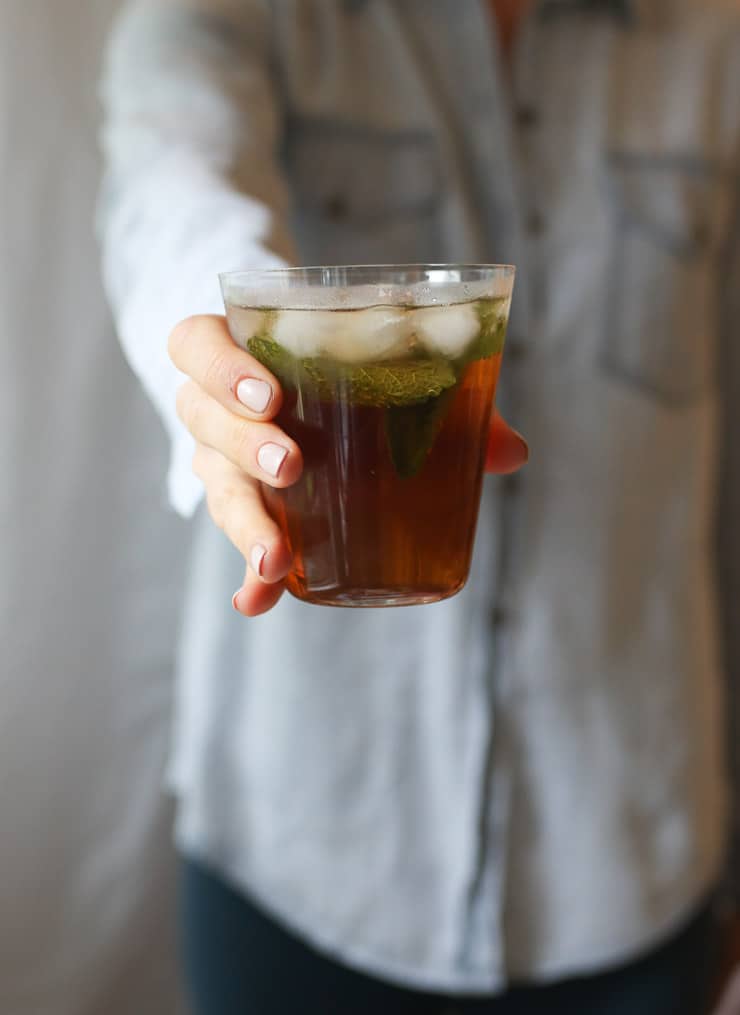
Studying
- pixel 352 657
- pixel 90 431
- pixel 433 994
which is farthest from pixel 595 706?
pixel 90 431

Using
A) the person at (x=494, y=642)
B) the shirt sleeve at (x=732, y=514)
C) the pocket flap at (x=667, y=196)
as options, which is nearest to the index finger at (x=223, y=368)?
the person at (x=494, y=642)

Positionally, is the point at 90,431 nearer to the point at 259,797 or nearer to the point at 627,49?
the point at 259,797

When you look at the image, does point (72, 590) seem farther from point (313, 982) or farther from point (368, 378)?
point (368, 378)

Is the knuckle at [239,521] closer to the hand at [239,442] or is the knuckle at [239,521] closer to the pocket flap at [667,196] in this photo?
the hand at [239,442]

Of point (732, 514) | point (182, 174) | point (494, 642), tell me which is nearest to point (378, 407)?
point (182, 174)

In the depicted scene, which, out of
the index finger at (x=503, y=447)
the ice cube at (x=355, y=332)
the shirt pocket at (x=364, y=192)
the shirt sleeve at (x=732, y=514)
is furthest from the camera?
the shirt sleeve at (x=732, y=514)

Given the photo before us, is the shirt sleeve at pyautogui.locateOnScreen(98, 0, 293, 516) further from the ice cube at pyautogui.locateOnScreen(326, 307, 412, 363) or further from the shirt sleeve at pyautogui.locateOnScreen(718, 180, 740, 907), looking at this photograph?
the shirt sleeve at pyautogui.locateOnScreen(718, 180, 740, 907)

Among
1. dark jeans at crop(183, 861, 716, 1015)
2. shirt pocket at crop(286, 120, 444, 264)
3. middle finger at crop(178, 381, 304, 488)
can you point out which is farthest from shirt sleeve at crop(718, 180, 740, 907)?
middle finger at crop(178, 381, 304, 488)

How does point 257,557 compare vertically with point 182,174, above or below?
below
